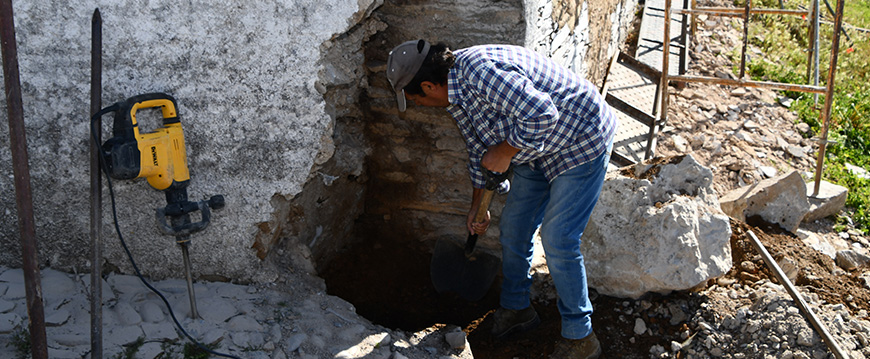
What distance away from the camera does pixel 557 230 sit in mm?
2664

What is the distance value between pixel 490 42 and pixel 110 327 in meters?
1.99

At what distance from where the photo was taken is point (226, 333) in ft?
8.50

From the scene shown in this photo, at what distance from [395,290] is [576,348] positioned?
117 centimetres

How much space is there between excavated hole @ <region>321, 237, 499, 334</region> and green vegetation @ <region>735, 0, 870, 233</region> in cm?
282

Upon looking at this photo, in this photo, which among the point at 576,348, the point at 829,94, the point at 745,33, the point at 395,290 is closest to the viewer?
the point at 576,348

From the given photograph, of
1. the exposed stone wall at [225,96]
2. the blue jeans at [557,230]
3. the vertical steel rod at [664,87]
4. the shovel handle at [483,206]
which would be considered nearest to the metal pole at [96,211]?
the exposed stone wall at [225,96]

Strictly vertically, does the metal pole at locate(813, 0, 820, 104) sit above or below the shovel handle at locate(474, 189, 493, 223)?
above

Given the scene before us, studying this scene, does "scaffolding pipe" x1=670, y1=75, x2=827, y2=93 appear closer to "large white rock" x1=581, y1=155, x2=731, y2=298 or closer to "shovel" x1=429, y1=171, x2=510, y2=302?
"large white rock" x1=581, y1=155, x2=731, y2=298

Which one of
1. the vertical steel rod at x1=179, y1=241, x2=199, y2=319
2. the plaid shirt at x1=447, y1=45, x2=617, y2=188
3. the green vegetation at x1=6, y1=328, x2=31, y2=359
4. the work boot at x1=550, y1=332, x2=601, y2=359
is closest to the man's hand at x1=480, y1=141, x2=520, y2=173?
the plaid shirt at x1=447, y1=45, x2=617, y2=188

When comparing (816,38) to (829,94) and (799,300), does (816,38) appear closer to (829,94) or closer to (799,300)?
(829,94)

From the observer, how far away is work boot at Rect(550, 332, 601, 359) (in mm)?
2871

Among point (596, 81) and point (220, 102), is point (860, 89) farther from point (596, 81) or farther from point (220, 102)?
point (220, 102)

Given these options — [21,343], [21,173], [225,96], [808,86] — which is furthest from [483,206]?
[808,86]

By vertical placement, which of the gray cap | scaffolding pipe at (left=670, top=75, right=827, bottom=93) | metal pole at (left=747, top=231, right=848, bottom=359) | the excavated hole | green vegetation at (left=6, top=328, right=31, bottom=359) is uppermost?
the gray cap
